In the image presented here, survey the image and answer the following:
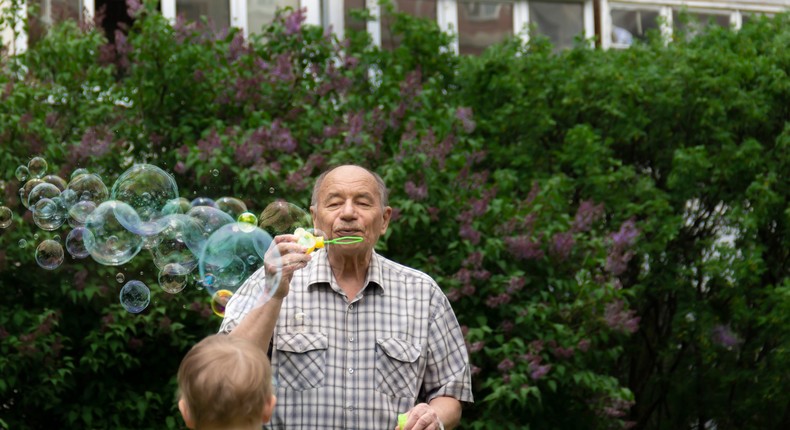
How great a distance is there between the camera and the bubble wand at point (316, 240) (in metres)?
4.27

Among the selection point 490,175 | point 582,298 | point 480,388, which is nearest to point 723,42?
point 490,175

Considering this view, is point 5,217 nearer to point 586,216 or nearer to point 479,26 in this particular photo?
point 586,216

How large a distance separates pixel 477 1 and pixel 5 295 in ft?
20.9

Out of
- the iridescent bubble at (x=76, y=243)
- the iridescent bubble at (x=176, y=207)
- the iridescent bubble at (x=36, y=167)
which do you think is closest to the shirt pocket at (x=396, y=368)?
the iridescent bubble at (x=176, y=207)

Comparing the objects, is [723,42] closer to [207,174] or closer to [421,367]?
[207,174]

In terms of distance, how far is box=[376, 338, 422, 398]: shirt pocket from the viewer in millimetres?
4461

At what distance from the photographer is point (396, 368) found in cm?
448

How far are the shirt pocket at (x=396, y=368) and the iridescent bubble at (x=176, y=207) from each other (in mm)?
1236

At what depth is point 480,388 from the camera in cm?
807

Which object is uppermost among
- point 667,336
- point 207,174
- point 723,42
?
point 723,42

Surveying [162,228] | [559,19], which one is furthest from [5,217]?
[559,19]

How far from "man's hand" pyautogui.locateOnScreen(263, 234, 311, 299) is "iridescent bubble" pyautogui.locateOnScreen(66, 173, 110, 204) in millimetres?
1817

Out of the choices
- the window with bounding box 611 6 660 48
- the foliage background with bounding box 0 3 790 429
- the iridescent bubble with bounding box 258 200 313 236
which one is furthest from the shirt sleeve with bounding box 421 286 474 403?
the window with bounding box 611 6 660 48

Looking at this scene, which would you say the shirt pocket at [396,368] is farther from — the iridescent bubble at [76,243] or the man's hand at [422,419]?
the iridescent bubble at [76,243]
